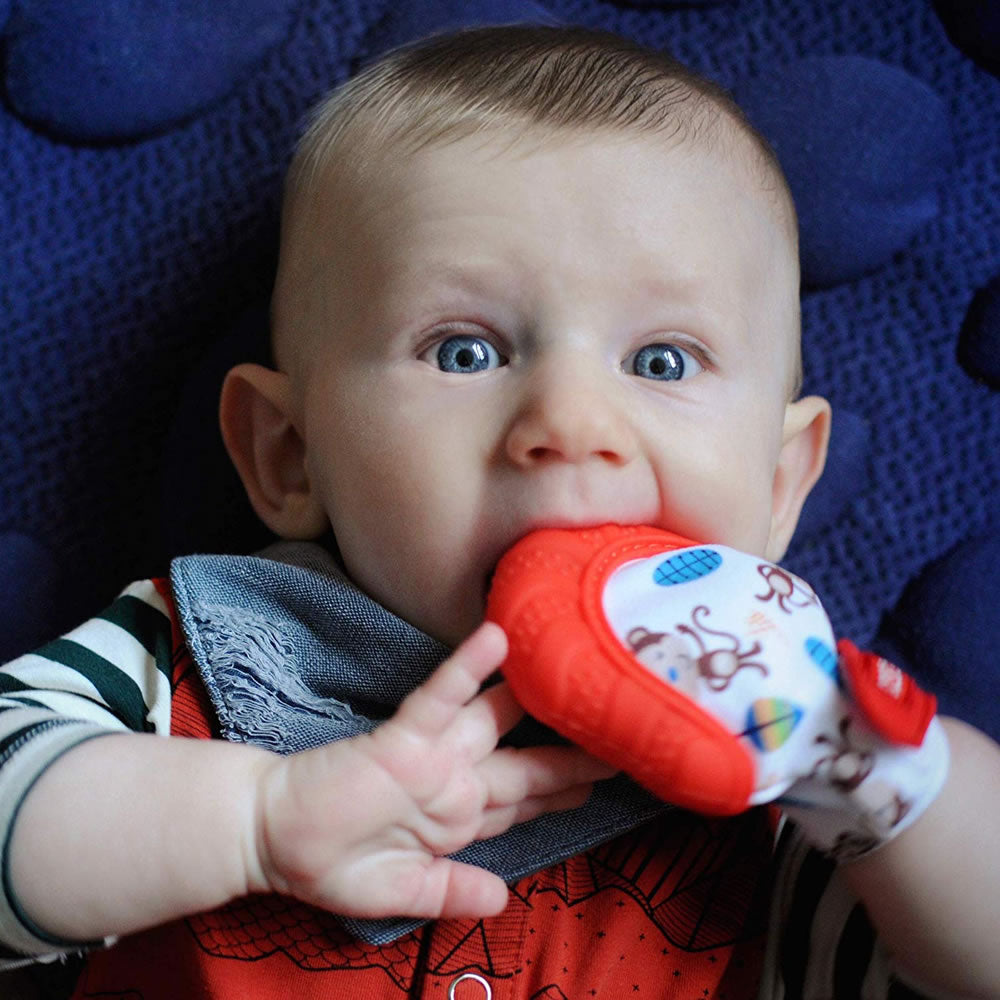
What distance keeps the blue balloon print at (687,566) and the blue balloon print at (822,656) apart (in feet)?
0.25

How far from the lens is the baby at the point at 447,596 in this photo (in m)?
0.73

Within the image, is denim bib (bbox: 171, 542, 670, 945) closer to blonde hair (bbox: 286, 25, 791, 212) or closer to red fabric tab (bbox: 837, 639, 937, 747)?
red fabric tab (bbox: 837, 639, 937, 747)

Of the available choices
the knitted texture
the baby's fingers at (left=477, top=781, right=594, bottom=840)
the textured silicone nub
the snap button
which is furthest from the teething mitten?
the knitted texture

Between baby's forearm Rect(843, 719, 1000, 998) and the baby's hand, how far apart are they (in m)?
0.27

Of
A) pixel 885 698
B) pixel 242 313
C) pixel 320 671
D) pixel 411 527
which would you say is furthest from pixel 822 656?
pixel 242 313

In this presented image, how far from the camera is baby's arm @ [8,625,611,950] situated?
715 millimetres

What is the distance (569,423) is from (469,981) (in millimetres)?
410

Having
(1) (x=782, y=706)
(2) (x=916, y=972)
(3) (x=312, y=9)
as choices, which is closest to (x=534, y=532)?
(1) (x=782, y=706)

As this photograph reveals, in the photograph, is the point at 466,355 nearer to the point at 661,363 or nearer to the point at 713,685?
the point at 661,363

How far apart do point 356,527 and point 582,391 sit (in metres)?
0.20

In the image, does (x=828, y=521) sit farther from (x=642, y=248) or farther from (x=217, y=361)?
(x=217, y=361)

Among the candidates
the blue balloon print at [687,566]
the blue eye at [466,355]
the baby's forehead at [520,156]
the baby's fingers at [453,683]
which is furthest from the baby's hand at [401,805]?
the baby's forehead at [520,156]

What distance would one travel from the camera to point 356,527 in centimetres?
89

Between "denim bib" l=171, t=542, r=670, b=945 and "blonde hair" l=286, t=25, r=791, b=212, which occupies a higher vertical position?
"blonde hair" l=286, t=25, r=791, b=212
